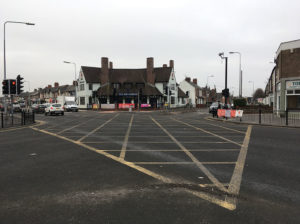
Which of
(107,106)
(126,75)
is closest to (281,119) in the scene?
(107,106)

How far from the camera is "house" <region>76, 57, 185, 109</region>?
4872cm

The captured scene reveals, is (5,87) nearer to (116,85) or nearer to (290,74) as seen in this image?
(290,74)

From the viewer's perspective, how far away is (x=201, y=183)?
4.59 metres

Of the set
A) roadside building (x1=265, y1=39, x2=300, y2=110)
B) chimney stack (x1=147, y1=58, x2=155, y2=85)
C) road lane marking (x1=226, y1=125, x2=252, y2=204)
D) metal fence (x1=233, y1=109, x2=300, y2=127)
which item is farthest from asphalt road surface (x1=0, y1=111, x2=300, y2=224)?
chimney stack (x1=147, y1=58, x2=155, y2=85)

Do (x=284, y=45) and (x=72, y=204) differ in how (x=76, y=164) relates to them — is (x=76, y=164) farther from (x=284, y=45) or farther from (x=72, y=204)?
(x=284, y=45)

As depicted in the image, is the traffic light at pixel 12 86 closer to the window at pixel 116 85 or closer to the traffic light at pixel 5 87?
the traffic light at pixel 5 87

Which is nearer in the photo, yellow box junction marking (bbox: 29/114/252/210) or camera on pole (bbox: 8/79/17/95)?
yellow box junction marking (bbox: 29/114/252/210)

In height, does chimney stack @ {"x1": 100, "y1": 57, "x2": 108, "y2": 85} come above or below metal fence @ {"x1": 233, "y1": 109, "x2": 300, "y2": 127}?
above

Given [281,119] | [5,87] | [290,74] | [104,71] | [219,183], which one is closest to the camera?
[219,183]

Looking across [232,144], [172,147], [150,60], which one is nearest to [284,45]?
[232,144]

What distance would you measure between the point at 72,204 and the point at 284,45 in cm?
2515

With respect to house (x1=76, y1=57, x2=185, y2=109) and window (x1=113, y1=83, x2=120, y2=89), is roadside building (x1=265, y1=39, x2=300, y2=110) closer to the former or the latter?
house (x1=76, y1=57, x2=185, y2=109)

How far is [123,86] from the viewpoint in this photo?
50438 mm

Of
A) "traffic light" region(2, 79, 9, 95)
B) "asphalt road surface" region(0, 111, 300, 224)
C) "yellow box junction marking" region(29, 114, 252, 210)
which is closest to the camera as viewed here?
"asphalt road surface" region(0, 111, 300, 224)
